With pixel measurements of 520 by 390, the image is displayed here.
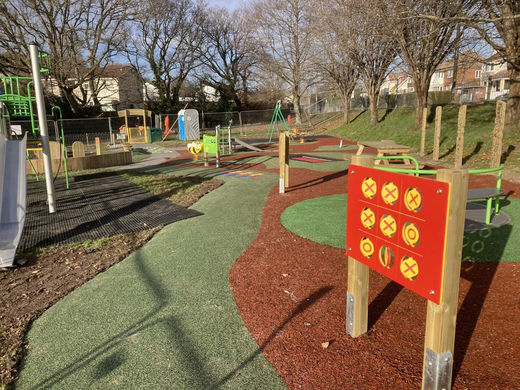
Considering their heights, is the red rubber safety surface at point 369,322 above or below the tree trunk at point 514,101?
below

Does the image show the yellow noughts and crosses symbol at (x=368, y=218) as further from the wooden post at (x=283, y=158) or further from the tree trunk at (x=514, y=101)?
the tree trunk at (x=514, y=101)

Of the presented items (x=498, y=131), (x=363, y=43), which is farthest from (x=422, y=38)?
(x=363, y=43)

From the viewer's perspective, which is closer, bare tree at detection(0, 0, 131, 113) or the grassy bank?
the grassy bank

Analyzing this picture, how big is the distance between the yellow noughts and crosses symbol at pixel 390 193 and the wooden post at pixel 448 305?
1.19 ft

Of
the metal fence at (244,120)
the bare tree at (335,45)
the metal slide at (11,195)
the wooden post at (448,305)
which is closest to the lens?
the wooden post at (448,305)

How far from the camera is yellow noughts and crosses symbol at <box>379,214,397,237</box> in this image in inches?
96.3

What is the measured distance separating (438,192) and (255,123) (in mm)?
37288

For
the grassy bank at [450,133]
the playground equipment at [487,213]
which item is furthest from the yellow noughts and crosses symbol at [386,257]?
the grassy bank at [450,133]

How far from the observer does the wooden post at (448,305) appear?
2.02 meters


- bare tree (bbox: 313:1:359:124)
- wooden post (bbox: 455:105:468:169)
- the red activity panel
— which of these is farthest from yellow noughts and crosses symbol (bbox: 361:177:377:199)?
bare tree (bbox: 313:1:359:124)

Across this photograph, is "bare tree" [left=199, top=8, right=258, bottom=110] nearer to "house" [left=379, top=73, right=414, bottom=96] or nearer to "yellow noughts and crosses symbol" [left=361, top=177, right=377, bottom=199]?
"house" [left=379, top=73, right=414, bottom=96]

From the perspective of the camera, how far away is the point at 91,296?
3.89 meters

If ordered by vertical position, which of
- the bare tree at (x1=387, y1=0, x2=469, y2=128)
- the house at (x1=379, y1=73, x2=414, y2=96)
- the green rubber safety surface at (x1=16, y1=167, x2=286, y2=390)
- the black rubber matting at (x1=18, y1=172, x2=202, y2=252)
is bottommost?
the green rubber safety surface at (x1=16, y1=167, x2=286, y2=390)

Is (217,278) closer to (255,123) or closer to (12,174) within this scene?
(12,174)
